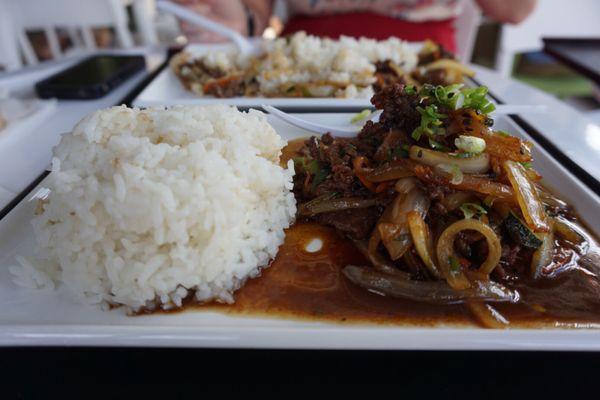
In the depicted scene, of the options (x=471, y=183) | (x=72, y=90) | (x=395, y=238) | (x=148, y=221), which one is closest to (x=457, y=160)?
(x=471, y=183)

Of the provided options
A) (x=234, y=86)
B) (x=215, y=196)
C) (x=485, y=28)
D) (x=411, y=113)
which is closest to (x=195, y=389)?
(x=215, y=196)

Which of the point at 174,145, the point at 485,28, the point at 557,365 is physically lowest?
the point at 485,28

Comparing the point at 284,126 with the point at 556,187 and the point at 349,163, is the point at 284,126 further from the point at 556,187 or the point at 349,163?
the point at 556,187

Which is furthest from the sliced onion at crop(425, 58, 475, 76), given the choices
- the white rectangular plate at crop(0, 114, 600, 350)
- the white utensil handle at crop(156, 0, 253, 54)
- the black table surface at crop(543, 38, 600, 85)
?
the white rectangular plate at crop(0, 114, 600, 350)

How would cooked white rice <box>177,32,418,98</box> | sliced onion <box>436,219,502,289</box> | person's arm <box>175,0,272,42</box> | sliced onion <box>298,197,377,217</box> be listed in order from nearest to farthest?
sliced onion <box>436,219,502,289</box> → sliced onion <box>298,197,377,217</box> → cooked white rice <box>177,32,418,98</box> → person's arm <box>175,0,272,42</box>

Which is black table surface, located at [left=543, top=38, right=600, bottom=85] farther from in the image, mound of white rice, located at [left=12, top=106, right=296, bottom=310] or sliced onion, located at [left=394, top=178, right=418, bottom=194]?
mound of white rice, located at [left=12, top=106, right=296, bottom=310]

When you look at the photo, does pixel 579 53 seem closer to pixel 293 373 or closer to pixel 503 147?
pixel 503 147
